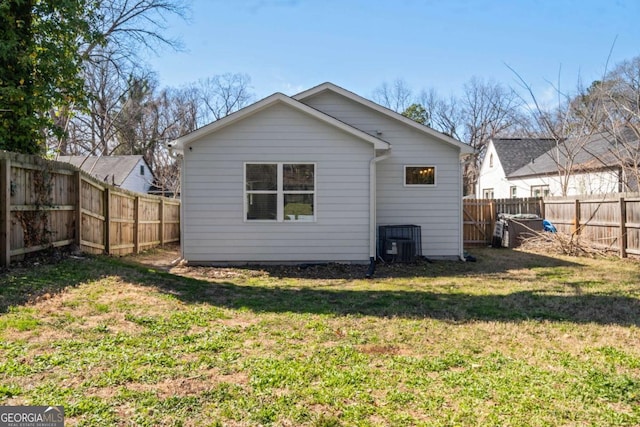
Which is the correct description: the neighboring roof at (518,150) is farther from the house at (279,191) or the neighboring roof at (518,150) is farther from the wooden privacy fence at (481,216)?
the house at (279,191)

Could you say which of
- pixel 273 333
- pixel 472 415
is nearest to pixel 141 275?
pixel 273 333

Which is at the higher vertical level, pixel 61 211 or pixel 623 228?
pixel 61 211

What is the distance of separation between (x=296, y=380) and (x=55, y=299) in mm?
3729

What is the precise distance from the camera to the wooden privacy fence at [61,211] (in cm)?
662

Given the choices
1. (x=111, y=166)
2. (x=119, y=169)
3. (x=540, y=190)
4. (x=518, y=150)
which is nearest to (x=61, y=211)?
(x=119, y=169)

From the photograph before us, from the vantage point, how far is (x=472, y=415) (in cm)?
272

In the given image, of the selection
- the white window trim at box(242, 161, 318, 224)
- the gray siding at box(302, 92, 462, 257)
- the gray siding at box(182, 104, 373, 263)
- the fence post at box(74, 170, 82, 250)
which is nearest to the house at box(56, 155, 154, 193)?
the fence post at box(74, 170, 82, 250)

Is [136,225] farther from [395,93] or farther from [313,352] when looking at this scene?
[395,93]

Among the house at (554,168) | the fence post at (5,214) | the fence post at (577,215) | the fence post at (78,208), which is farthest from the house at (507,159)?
the fence post at (5,214)

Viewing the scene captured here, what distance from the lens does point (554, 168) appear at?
20.7m

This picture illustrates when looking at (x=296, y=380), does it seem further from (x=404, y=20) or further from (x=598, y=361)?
(x=404, y=20)

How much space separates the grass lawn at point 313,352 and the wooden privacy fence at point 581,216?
14.0 ft

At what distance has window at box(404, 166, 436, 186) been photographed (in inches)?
439

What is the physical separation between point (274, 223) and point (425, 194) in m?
4.15
